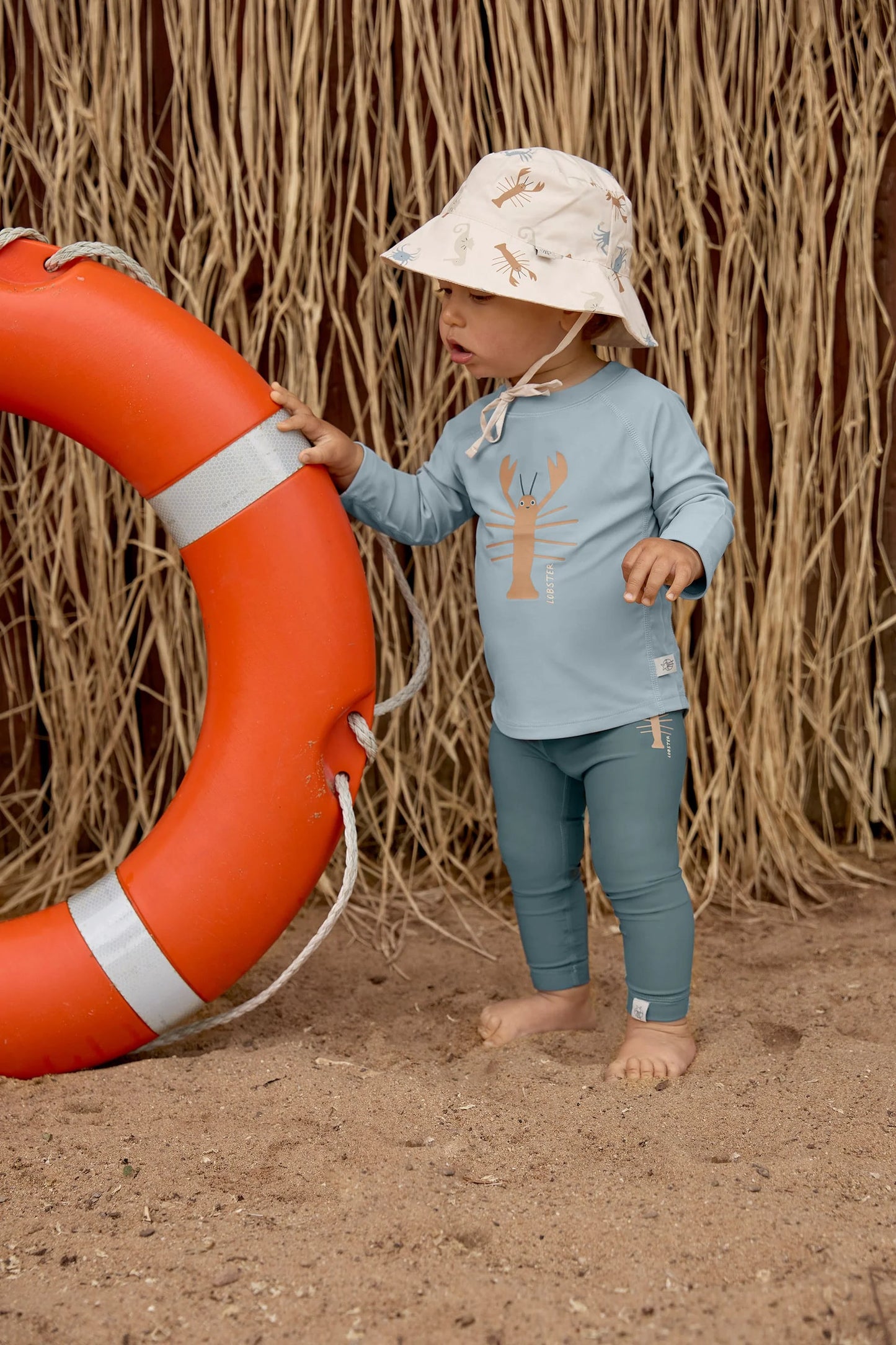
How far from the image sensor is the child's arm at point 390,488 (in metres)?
1.20

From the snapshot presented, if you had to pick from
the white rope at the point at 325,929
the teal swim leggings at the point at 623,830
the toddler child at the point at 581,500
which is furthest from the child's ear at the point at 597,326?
the white rope at the point at 325,929

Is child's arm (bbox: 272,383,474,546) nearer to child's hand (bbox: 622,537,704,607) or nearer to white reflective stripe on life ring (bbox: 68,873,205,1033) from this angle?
child's hand (bbox: 622,537,704,607)

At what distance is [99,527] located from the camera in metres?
1.71

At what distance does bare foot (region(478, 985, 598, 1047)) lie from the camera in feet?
4.22

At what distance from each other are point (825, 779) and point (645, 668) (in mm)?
768

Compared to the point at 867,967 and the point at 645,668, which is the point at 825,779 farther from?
the point at 645,668

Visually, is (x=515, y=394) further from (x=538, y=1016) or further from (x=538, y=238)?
(x=538, y=1016)

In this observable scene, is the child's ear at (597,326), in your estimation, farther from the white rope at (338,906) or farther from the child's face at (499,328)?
the white rope at (338,906)

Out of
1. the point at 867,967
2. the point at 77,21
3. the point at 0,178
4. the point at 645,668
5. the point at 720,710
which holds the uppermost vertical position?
the point at 77,21

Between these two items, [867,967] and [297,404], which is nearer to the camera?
[297,404]

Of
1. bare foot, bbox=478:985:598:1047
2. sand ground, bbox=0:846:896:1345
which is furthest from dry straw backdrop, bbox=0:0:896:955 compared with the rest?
sand ground, bbox=0:846:896:1345

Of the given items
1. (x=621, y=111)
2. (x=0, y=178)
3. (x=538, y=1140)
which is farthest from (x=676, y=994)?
(x=0, y=178)

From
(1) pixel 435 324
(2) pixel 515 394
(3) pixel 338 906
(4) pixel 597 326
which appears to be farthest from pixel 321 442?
(1) pixel 435 324

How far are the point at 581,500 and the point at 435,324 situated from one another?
0.63 meters
